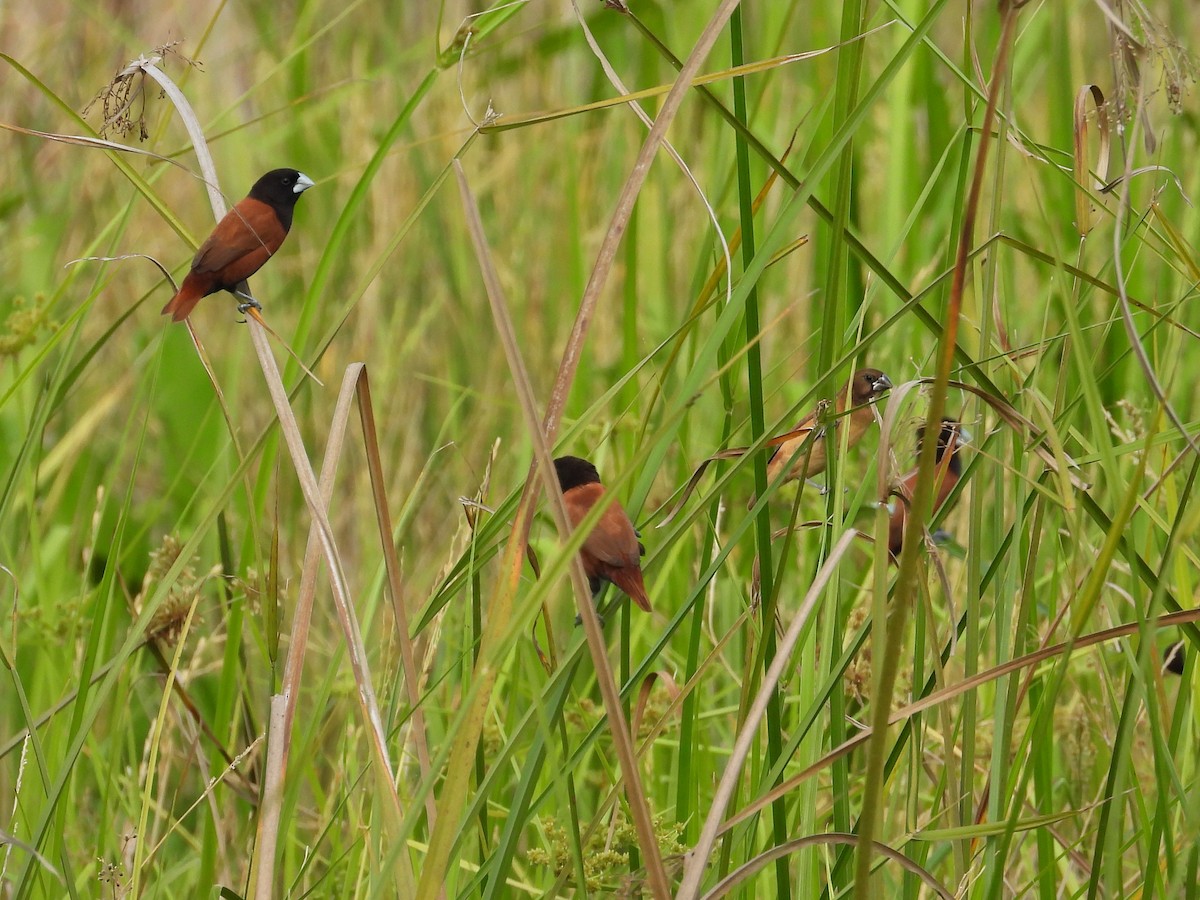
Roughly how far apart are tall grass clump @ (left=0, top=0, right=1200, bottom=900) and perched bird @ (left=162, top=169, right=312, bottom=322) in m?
0.05

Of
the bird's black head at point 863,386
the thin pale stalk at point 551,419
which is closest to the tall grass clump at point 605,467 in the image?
the thin pale stalk at point 551,419

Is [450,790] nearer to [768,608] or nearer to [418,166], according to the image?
[768,608]

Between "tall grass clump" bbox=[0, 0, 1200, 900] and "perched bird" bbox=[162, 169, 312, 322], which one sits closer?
"tall grass clump" bbox=[0, 0, 1200, 900]

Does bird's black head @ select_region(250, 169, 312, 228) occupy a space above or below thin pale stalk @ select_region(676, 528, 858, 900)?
above

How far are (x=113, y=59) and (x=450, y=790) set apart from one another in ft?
13.3

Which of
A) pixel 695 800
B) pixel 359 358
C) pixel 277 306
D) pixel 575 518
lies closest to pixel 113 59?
pixel 277 306

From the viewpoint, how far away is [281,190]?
1.40 m

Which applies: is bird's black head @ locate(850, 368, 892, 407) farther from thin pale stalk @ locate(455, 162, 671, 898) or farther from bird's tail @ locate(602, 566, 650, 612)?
thin pale stalk @ locate(455, 162, 671, 898)

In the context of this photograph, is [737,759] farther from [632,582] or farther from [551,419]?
[632,582]

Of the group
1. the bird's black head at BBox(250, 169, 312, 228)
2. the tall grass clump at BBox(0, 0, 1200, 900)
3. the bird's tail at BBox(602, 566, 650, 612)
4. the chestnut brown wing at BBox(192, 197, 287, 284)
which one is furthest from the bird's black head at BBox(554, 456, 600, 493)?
the chestnut brown wing at BBox(192, 197, 287, 284)

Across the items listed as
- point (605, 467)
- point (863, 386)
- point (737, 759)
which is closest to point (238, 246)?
point (737, 759)

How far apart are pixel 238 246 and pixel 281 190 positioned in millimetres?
213

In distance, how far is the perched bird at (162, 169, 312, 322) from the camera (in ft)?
3.88

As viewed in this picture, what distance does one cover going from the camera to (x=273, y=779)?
1.01 m
